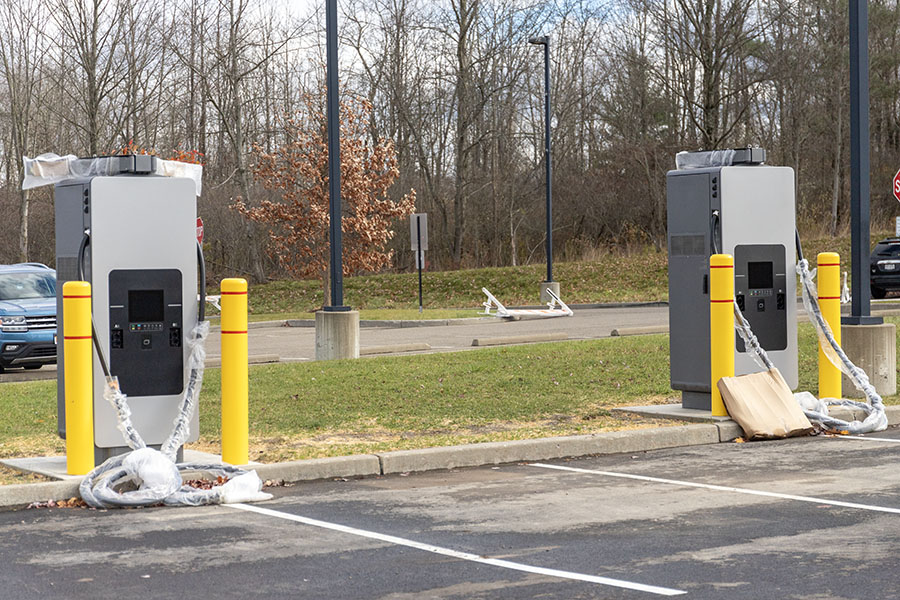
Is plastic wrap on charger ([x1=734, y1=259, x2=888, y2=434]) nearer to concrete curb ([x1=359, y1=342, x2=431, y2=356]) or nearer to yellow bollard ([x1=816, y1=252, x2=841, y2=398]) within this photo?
yellow bollard ([x1=816, y1=252, x2=841, y2=398])

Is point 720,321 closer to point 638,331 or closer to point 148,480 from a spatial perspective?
point 148,480

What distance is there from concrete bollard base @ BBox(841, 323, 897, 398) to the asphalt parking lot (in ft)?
11.7

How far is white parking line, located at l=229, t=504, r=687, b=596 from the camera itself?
5.52 meters

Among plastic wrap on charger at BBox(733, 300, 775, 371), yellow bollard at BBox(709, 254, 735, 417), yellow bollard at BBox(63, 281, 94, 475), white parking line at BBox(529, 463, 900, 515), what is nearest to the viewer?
white parking line at BBox(529, 463, 900, 515)

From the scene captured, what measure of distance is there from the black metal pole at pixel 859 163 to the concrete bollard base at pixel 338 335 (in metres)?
6.89

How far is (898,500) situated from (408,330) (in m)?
19.1

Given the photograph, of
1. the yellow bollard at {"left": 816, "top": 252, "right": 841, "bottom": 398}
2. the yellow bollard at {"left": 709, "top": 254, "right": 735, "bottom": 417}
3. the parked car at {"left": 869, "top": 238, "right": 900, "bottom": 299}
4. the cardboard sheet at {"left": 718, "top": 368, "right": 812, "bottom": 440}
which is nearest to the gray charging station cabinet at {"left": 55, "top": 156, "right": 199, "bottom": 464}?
the yellow bollard at {"left": 709, "top": 254, "right": 735, "bottom": 417}

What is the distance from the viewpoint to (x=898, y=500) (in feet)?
24.7

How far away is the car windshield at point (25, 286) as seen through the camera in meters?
19.3

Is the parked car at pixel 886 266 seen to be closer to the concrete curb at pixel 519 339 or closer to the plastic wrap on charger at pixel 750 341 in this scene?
the concrete curb at pixel 519 339

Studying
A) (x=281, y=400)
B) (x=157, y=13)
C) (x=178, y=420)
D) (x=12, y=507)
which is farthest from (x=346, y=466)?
(x=157, y=13)

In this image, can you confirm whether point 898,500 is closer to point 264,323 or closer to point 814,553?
point 814,553

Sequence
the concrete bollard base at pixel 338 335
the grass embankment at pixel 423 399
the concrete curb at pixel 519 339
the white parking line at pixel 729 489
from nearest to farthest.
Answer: the white parking line at pixel 729 489 → the grass embankment at pixel 423 399 → the concrete bollard base at pixel 338 335 → the concrete curb at pixel 519 339

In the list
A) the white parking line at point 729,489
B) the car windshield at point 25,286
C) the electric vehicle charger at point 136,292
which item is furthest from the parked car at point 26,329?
the white parking line at point 729,489
